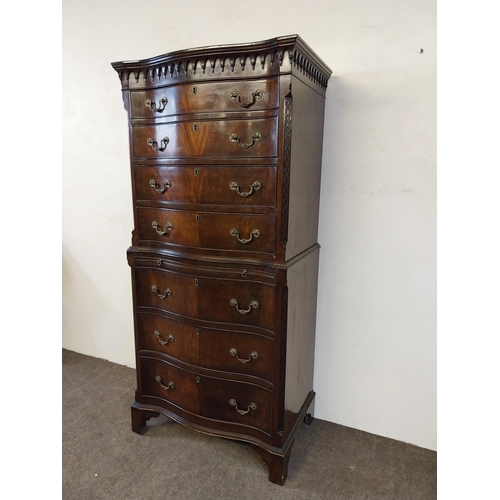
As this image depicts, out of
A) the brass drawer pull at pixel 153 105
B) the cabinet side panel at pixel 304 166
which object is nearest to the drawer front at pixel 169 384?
the cabinet side panel at pixel 304 166

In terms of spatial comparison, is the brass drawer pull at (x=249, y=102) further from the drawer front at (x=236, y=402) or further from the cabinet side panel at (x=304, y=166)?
the drawer front at (x=236, y=402)

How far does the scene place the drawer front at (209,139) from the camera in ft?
4.89

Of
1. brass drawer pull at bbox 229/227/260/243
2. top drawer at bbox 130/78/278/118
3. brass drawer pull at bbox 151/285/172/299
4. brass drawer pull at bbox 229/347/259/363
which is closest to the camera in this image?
top drawer at bbox 130/78/278/118

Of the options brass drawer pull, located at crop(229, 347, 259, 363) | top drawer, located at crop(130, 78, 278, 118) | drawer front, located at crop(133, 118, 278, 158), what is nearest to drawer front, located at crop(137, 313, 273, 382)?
brass drawer pull, located at crop(229, 347, 259, 363)

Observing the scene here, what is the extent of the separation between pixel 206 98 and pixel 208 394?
4.26ft

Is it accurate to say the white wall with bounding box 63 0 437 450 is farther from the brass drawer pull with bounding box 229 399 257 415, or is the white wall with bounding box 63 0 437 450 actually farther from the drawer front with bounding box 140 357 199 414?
the drawer front with bounding box 140 357 199 414

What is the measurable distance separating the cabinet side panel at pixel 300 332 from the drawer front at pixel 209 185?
1.11ft

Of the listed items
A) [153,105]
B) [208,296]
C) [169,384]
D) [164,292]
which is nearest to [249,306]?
[208,296]

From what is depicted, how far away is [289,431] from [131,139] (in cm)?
151

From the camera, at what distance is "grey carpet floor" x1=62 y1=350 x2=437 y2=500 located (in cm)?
167

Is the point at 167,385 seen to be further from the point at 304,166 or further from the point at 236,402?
the point at 304,166

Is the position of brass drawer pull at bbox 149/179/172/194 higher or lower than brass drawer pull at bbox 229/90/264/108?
lower
